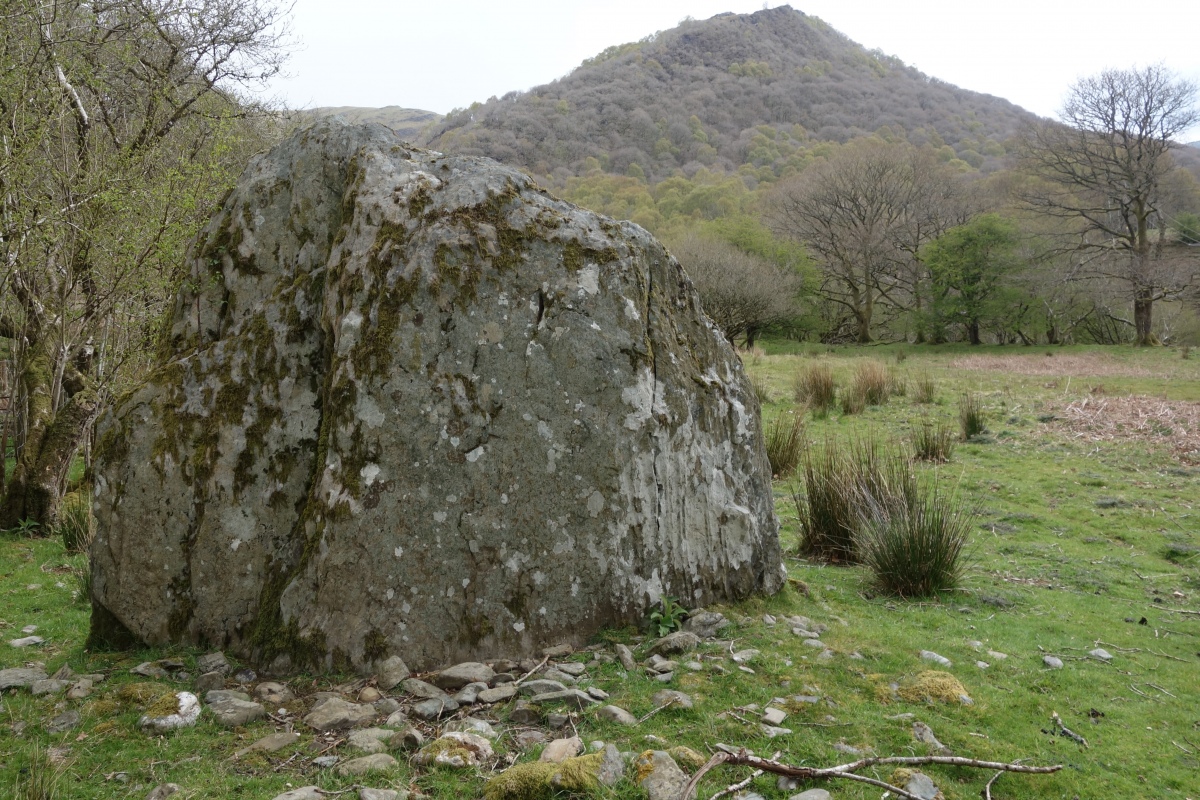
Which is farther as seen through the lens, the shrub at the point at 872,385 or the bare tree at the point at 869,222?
the bare tree at the point at 869,222

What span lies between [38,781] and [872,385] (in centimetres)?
1524

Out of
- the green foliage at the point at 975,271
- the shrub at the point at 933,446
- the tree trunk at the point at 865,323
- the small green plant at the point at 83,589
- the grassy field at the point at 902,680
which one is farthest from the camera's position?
the tree trunk at the point at 865,323

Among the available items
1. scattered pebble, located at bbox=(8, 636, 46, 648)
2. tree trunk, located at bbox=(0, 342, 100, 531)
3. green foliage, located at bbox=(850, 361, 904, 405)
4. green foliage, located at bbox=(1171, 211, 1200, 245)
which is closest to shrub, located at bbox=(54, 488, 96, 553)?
tree trunk, located at bbox=(0, 342, 100, 531)

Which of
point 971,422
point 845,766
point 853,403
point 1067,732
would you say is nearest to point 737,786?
point 845,766

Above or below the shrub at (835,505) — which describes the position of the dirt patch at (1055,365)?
above

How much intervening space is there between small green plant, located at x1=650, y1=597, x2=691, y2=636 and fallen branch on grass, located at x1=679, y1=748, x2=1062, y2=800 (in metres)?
1.21

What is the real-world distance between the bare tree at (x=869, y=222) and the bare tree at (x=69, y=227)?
133 feet

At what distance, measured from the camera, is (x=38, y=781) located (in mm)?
2680

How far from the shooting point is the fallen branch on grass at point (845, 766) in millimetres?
2752

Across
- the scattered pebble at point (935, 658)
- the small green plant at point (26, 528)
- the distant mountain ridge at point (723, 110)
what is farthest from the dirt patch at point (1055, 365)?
the distant mountain ridge at point (723, 110)

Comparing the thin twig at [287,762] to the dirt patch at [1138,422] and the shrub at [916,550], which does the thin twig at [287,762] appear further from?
the dirt patch at [1138,422]

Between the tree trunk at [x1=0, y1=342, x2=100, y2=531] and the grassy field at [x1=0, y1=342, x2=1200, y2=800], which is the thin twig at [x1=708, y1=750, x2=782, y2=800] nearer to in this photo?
the grassy field at [x1=0, y1=342, x2=1200, y2=800]

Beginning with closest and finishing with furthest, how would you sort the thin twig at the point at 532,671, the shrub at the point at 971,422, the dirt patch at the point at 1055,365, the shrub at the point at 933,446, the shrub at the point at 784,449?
the thin twig at the point at 532,671, the shrub at the point at 784,449, the shrub at the point at 933,446, the shrub at the point at 971,422, the dirt patch at the point at 1055,365

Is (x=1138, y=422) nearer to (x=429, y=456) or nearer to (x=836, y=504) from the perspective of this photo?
(x=836, y=504)
